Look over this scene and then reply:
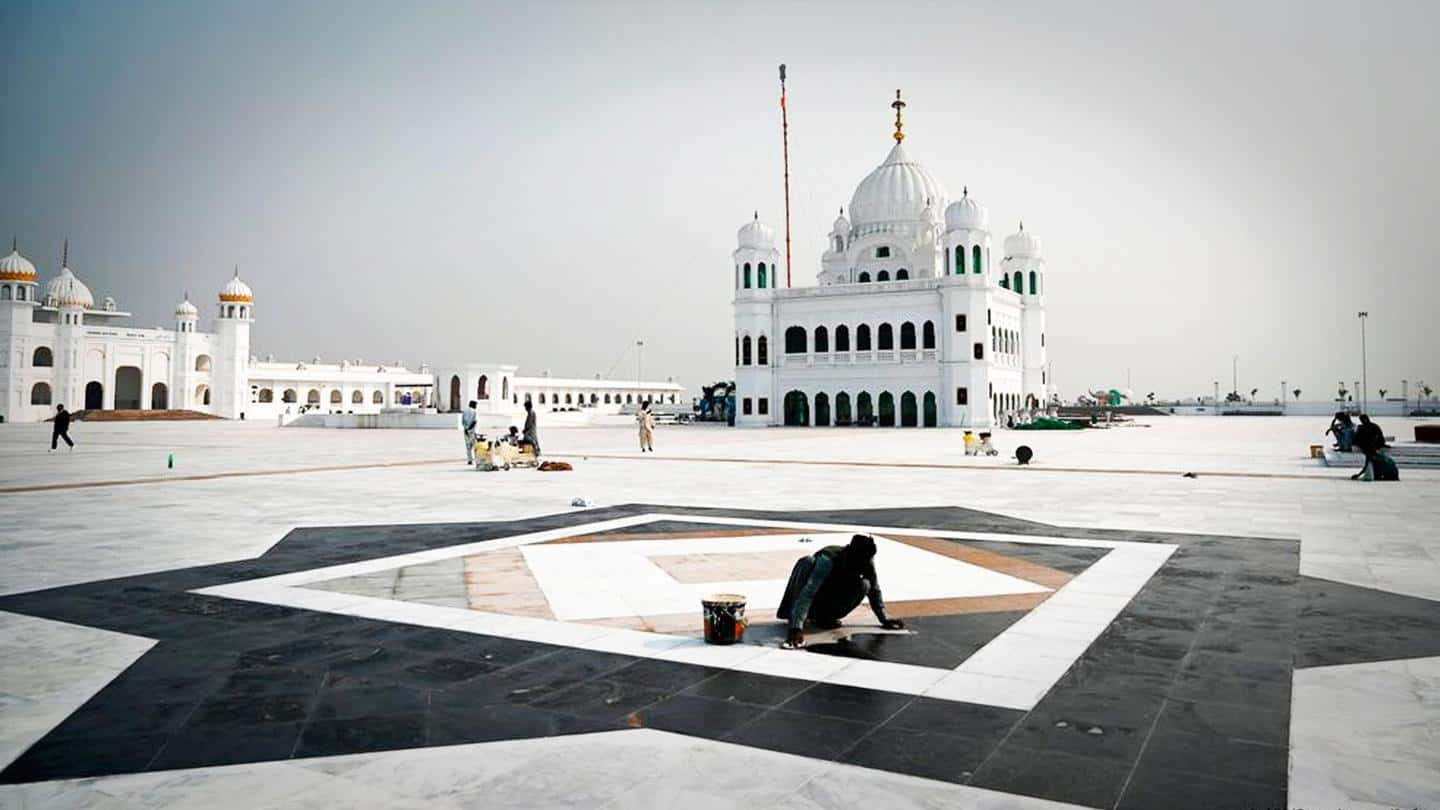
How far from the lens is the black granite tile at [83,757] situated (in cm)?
391

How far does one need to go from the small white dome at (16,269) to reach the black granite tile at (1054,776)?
93.1 m

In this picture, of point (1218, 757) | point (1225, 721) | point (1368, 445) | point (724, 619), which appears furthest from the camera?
point (1368, 445)

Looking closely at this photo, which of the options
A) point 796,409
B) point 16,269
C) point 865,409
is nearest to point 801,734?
point 865,409

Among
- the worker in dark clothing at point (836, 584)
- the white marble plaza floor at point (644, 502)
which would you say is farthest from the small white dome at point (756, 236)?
the worker in dark clothing at point (836, 584)

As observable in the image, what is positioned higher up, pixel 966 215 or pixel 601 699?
pixel 966 215

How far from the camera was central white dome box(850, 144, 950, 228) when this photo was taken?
67.8 metres

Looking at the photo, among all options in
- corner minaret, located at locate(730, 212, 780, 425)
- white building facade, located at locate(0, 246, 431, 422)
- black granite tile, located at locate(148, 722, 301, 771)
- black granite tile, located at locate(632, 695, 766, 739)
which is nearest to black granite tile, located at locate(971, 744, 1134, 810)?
black granite tile, located at locate(632, 695, 766, 739)

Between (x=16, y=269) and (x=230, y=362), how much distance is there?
17380mm

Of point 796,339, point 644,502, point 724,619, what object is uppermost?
point 796,339

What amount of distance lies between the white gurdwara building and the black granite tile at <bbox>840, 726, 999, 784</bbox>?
52797 millimetres

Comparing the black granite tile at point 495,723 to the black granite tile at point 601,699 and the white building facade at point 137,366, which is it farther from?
the white building facade at point 137,366

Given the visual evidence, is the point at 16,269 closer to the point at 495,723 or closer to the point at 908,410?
the point at 908,410

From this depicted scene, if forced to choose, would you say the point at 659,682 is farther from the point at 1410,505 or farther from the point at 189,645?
the point at 1410,505

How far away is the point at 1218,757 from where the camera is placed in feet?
13.3
